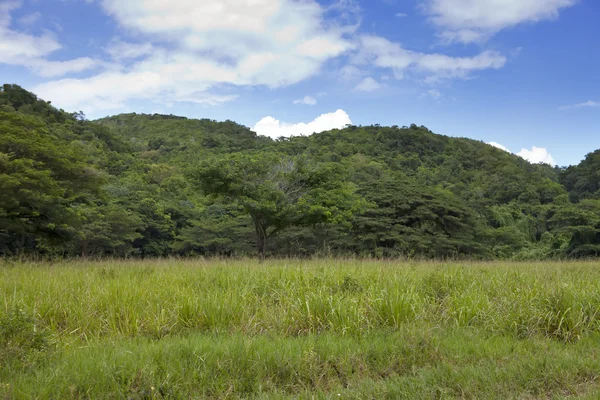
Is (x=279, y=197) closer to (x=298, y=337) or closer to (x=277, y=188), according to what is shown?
(x=277, y=188)

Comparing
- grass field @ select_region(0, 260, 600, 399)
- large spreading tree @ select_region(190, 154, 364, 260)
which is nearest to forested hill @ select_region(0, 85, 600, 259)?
large spreading tree @ select_region(190, 154, 364, 260)

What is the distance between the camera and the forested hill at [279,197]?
17.9 metres

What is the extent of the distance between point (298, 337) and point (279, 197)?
16.0 meters

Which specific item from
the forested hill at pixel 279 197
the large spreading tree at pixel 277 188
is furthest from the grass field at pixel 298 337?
the large spreading tree at pixel 277 188

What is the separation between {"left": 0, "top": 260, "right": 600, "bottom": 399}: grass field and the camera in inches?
135

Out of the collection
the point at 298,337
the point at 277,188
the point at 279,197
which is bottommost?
the point at 298,337

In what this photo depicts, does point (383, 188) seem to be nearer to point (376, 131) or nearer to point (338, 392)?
point (338, 392)

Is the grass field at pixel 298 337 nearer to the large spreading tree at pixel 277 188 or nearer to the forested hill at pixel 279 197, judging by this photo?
the forested hill at pixel 279 197

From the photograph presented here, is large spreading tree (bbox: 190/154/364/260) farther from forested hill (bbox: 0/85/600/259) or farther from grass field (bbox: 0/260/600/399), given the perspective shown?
grass field (bbox: 0/260/600/399)

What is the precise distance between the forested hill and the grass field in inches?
283

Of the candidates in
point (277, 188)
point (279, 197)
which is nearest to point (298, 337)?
point (279, 197)

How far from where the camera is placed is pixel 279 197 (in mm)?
20547

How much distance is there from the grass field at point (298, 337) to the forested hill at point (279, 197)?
7.20 metres

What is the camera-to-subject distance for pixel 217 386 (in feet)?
11.5
